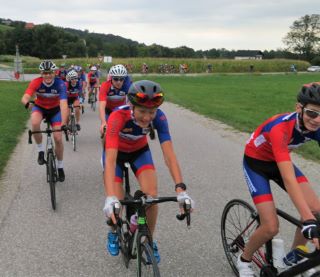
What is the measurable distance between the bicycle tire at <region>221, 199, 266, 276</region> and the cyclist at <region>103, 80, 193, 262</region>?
0.78 metres

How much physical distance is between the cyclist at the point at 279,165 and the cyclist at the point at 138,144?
72cm

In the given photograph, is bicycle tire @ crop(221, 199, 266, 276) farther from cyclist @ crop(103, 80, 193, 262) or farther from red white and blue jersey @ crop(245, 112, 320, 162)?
cyclist @ crop(103, 80, 193, 262)

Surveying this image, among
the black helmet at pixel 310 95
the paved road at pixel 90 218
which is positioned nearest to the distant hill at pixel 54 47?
the paved road at pixel 90 218

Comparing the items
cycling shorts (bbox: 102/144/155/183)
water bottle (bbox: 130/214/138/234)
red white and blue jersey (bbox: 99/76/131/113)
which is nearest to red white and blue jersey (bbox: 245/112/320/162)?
cycling shorts (bbox: 102/144/155/183)

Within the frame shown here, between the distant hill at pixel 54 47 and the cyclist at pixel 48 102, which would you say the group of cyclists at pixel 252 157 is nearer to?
the cyclist at pixel 48 102

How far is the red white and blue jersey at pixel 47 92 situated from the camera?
762 cm

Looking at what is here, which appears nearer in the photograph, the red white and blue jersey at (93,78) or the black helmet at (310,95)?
the black helmet at (310,95)

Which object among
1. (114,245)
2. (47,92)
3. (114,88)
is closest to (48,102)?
(47,92)

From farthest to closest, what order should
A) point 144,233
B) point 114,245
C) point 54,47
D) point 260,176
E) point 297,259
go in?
point 54,47, point 114,245, point 260,176, point 144,233, point 297,259

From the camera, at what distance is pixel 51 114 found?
771 cm

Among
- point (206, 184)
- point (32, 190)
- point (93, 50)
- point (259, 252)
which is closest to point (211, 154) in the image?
point (206, 184)

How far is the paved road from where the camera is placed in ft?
14.2

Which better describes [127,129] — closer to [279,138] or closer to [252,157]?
[252,157]

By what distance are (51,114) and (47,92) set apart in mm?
406
